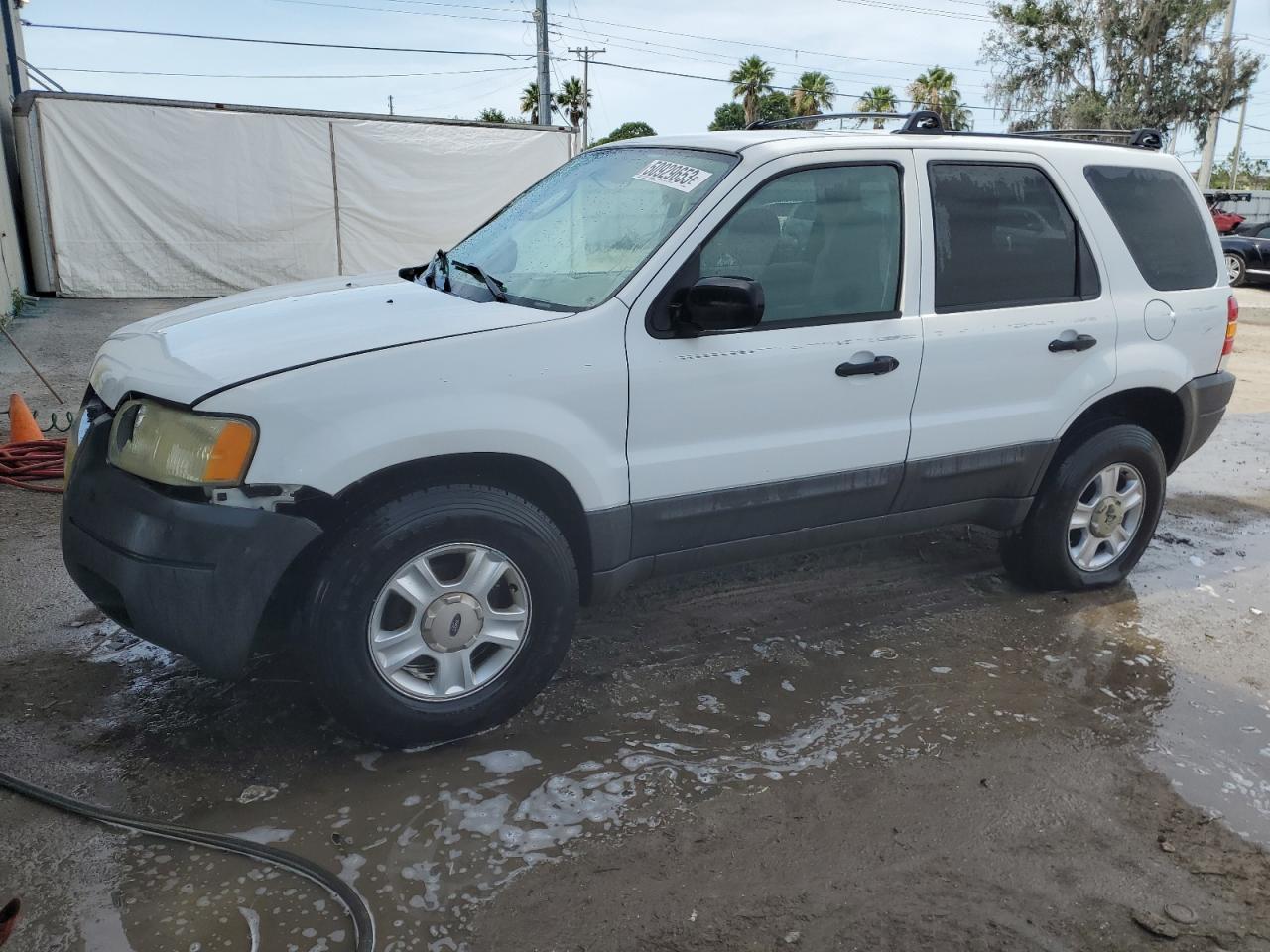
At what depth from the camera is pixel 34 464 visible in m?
5.87

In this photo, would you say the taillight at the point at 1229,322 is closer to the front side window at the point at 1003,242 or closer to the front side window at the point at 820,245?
the front side window at the point at 1003,242

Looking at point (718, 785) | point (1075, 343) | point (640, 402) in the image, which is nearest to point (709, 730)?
point (718, 785)

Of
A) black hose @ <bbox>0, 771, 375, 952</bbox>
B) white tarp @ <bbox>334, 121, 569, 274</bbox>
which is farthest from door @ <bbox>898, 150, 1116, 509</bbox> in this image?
white tarp @ <bbox>334, 121, 569, 274</bbox>

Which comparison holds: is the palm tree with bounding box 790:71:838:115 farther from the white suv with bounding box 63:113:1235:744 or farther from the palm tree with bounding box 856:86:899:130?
the white suv with bounding box 63:113:1235:744

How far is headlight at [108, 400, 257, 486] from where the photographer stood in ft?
9.27

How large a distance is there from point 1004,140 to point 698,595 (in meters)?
2.27

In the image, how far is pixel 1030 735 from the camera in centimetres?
345

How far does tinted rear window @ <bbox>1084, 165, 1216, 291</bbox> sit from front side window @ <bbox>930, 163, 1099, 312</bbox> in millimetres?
287

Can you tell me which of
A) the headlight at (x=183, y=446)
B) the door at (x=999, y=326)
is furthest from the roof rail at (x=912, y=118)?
the headlight at (x=183, y=446)

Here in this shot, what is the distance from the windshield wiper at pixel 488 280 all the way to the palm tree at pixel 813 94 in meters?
49.2

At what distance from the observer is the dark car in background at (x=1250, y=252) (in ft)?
66.3

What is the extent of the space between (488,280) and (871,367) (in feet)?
4.57

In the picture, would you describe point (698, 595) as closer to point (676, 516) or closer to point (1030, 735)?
point (676, 516)

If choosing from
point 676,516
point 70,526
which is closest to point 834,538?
point 676,516
